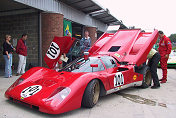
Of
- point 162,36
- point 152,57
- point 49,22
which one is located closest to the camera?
point 152,57

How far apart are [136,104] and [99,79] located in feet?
3.29

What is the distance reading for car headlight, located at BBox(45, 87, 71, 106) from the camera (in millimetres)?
2918

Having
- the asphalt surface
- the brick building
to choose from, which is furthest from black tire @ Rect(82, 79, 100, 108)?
the brick building

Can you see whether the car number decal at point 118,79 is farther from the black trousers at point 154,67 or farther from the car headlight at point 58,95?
→ the black trousers at point 154,67

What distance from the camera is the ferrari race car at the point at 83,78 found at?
3048 mm

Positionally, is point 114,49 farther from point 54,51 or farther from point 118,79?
point 54,51

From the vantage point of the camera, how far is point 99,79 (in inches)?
147

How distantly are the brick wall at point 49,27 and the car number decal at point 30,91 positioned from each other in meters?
5.37

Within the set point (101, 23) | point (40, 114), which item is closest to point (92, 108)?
point (40, 114)

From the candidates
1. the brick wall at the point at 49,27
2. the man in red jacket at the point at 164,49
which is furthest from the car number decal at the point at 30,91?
the brick wall at the point at 49,27

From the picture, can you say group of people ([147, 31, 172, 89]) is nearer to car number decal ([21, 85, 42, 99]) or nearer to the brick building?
car number decal ([21, 85, 42, 99])

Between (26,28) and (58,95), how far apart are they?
7053mm

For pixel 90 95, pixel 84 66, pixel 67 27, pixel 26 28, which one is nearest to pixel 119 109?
pixel 90 95

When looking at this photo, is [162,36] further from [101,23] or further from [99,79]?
[101,23]
